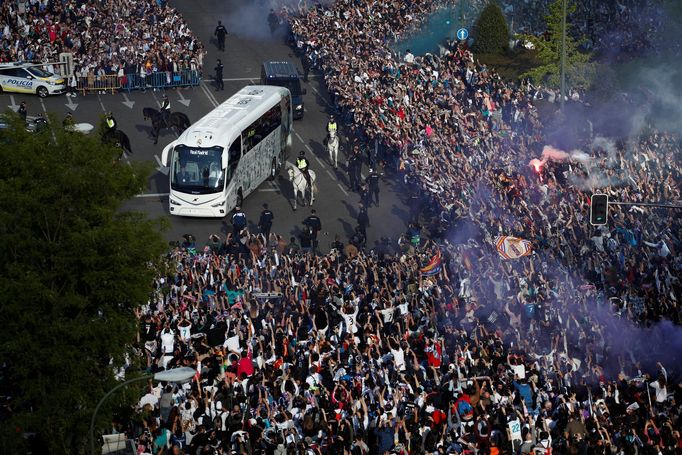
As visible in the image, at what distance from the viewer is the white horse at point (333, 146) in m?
47.7

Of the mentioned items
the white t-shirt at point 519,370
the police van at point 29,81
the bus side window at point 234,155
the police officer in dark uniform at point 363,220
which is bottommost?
the police van at point 29,81

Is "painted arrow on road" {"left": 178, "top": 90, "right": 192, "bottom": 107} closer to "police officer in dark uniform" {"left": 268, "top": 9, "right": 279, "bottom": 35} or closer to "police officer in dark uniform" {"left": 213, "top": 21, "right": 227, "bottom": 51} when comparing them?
"police officer in dark uniform" {"left": 213, "top": 21, "right": 227, "bottom": 51}

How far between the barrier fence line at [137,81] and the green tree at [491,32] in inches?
471

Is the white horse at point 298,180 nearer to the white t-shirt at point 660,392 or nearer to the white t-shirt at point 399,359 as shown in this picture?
the white t-shirt at point 399,359

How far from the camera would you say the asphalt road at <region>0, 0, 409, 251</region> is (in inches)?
1677

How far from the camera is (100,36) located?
2216 inches

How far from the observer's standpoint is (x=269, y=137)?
45.3 meters

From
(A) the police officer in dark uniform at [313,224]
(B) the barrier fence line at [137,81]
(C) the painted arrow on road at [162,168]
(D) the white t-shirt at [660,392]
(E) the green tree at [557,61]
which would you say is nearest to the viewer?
(D) the white t-shirt at [660,392]

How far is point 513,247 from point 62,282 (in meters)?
12.7

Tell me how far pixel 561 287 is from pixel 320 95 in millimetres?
26056

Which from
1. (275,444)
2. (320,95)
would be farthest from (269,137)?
(275,444)

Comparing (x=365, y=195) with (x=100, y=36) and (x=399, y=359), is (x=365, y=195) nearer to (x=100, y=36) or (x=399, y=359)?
(x=399, y=359)

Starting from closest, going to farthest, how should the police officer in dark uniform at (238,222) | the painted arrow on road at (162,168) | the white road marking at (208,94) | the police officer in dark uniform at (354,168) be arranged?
the police officer in dark uniform at (238,222)
the police officer in dark uniform at (354,168)
the painted arrow on road at (162,168)
the white road marking at (208,94)

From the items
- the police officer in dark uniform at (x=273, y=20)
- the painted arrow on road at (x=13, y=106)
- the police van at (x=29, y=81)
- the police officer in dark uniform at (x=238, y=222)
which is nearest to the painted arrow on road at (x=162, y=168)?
the police officer in dark uniform at (x=238, y=222)
